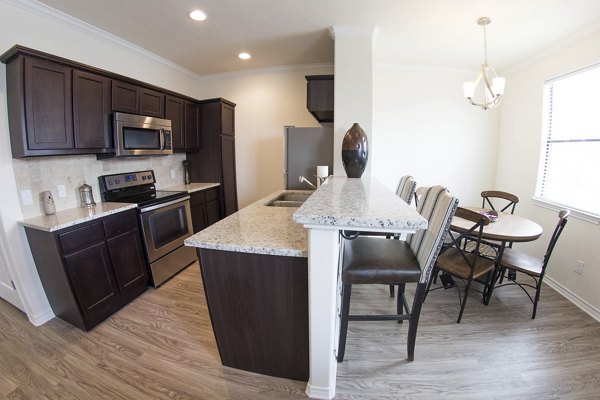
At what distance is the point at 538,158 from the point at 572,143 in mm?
380

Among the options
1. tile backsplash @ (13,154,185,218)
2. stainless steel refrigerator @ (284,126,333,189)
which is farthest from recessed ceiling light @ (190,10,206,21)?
tile backsplash @ (13,154,185,218)

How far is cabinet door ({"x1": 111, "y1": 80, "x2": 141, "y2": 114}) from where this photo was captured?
2.33 m

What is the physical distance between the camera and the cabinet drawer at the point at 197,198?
3116mm

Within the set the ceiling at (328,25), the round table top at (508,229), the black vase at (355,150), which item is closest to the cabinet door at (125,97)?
the ceiling at (328,25)

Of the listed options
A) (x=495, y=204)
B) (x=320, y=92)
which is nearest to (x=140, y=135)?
(x=320, y=92)

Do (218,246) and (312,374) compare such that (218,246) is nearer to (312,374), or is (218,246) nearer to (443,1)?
(312,374)

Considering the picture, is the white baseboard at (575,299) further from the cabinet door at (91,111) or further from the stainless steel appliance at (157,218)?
the cabinet door at (91,111)

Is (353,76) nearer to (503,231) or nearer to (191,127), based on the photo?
(503,231)

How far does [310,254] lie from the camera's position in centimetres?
110

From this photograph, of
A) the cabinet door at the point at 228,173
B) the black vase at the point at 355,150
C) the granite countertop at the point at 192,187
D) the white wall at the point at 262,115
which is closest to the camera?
the black vase at the point at 355,150

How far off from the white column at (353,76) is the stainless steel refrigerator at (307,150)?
1.70 ft

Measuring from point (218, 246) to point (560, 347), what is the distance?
2449 millimetres

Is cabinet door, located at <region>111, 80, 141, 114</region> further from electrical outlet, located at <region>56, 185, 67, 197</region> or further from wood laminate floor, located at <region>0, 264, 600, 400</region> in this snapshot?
wood laminate floor, located at <region>0, 264, 600, 400</region>

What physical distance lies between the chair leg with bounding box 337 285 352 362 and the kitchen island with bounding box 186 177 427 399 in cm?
19
